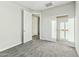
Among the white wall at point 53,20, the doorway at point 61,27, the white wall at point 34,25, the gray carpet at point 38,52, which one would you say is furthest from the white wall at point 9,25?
the white wall at point 34,25

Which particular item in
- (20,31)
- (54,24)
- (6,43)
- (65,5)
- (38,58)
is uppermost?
(65,5)

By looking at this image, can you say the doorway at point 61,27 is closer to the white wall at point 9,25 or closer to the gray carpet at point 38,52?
the gray carpet at point 38,52

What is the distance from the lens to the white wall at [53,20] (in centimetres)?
409

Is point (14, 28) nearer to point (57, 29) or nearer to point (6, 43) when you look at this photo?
point (6, 43)

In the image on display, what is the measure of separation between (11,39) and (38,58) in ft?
6.42

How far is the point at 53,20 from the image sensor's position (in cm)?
507

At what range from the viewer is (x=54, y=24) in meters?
5.06

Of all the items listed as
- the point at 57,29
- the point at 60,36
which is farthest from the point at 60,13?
the point at 60,36

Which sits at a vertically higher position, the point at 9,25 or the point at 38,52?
the point at 9,25

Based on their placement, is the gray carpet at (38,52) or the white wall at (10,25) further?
the white wall at (10,25)

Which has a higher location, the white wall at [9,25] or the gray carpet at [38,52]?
the white wall at [9,25]

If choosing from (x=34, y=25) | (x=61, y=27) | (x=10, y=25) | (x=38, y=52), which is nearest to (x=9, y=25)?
(x=10, y=25)

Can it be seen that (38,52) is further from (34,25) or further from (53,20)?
(34,25)

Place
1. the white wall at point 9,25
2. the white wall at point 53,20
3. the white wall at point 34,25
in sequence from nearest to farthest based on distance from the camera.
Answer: the white wall at point 9,25 → the white wall at point 53,20 → the white wall at point 34,25
